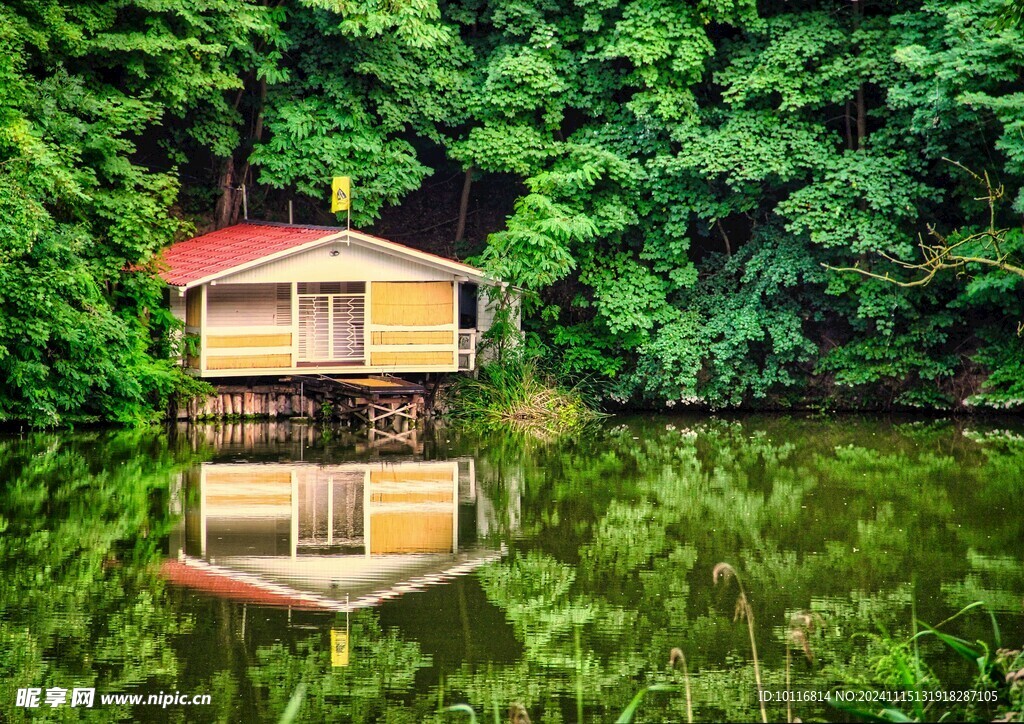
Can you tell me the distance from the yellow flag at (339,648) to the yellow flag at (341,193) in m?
15.0

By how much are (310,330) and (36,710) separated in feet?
55.3

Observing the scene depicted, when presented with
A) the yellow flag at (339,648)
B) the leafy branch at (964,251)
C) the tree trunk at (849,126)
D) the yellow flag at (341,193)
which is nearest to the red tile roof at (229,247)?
the yellow flag at (341,193)

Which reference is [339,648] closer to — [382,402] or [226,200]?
[382,402]

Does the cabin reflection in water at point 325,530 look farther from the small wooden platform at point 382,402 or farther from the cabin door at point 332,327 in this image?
the cabin door at point 332,327

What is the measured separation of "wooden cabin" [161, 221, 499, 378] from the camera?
24.1 m

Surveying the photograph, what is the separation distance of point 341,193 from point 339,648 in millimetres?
15776

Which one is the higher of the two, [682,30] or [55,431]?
[682,30]

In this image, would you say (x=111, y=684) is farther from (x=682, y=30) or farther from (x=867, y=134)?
(x=867, y=134)

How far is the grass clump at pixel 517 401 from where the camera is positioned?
80.0ft

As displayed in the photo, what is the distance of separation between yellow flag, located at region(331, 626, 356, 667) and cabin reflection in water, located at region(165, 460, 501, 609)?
0.88 meters

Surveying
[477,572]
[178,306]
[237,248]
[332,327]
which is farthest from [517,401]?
[477,572]

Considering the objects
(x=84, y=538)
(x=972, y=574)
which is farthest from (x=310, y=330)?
(x=972, y=574)

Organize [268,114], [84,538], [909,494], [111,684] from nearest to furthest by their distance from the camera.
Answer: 1. [111,684]
2. [84,538]
3. [909,494]
4. [268,114]

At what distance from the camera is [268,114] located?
2708cm
